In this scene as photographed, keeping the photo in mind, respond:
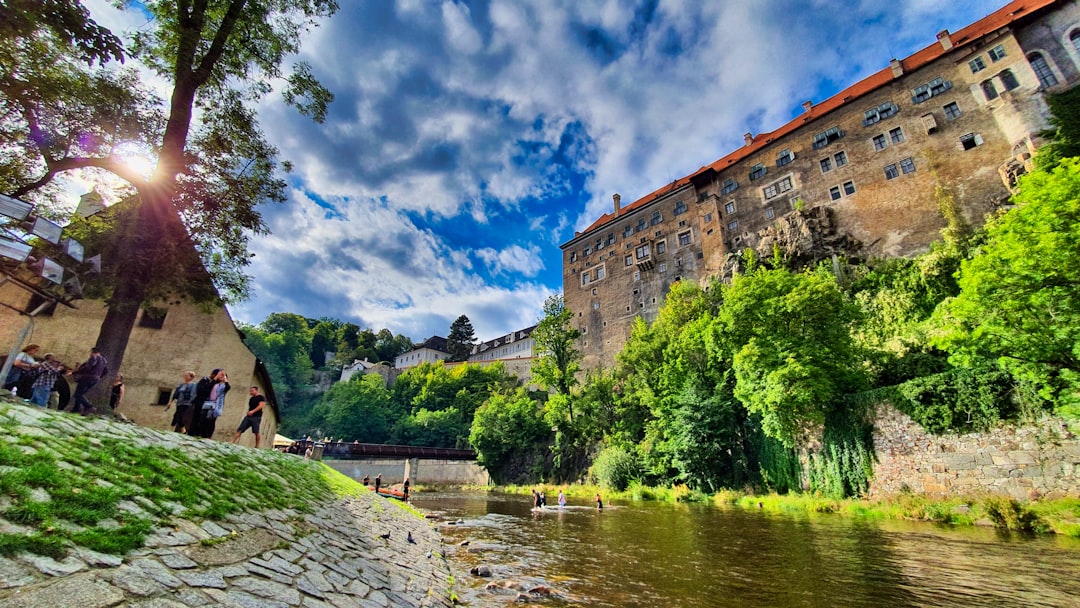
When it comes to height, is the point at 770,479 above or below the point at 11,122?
below

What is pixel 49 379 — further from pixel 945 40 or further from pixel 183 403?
pixel 945 40

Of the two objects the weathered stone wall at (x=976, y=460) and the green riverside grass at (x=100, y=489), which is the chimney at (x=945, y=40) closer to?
the weathered stone wall at (x=976, y=460)

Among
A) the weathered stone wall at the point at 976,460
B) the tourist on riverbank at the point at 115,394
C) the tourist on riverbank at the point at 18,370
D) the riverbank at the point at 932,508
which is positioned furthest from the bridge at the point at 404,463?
the weathered stone wall at the point at 976,460

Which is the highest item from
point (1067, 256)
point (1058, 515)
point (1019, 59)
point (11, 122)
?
point (1019, 59)

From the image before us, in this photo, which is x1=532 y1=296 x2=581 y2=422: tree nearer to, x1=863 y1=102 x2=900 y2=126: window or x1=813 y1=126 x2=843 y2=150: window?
x1=813 y1=126 x2=843 y2=150: window

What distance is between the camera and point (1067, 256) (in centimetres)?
1341

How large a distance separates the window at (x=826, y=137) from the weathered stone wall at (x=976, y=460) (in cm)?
3569

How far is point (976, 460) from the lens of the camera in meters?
16.8

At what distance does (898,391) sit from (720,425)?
1050 centimetres

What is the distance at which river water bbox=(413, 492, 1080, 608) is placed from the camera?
8.01 metres

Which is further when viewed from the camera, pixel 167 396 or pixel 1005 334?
pixel 167 396

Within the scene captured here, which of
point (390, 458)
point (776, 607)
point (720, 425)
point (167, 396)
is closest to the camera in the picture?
point (776, 607)

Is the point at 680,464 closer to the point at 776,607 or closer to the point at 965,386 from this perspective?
the point at 965,386

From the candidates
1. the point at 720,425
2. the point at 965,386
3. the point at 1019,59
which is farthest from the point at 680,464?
the point at 1019,59
